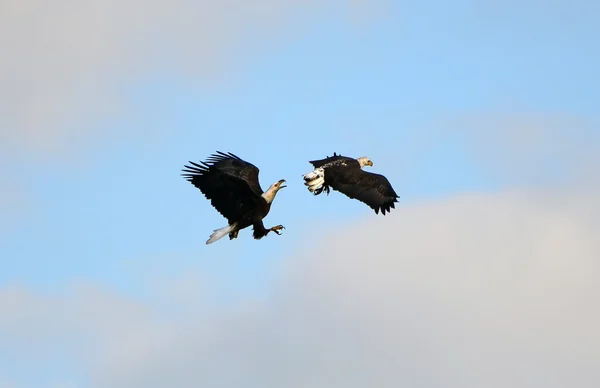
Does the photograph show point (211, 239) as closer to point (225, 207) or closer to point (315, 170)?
point (225, 207)

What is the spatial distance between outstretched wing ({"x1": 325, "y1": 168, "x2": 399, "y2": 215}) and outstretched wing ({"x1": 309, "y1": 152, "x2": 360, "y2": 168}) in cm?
31

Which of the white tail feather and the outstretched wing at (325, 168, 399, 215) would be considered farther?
the outstretched wing at (325, 168, 399, 215)

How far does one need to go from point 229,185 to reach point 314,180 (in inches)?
81.6

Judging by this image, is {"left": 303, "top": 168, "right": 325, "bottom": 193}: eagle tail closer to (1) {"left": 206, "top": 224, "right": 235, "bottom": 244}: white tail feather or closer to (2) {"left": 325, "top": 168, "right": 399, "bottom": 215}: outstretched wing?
(2) {"left": 325, "top": 168, "right": 399, "bottom": 215}: outstretched wing

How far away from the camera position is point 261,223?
22234mm

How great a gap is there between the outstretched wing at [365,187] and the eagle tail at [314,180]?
0.46 feet

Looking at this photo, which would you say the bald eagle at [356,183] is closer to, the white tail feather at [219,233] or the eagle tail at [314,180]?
the eagle tail at [314,180]

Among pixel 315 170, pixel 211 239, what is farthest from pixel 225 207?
pixel 315 170

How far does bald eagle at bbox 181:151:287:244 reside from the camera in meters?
21.4

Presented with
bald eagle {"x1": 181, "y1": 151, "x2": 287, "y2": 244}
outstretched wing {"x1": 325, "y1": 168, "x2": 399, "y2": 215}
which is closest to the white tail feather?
bald eagle {"x1": 181, "y1": 151, "x2": 287, "y2": 244}

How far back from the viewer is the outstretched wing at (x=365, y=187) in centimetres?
2322

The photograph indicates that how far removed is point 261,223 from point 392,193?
2766 millimetres

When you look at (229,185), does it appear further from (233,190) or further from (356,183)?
(356,183)

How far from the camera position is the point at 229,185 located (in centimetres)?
2145
